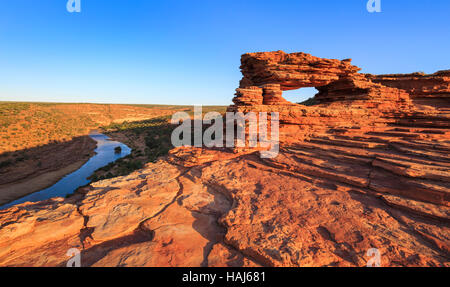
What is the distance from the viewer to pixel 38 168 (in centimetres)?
2541

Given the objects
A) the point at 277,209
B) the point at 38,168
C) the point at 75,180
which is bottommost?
the point at 75,180

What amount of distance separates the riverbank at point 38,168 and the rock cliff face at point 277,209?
20801 millimetres

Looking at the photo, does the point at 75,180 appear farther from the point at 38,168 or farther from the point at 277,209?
the point at 277,209

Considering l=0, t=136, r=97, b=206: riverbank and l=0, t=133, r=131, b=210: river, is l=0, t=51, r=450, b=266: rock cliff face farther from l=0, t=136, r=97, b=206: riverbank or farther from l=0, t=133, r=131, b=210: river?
l=0, t=136, r=97, b=206: riverbank

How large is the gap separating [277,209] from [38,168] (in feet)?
114

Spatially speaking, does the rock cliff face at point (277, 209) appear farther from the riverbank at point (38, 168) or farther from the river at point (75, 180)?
the riverbank at point (38, 168)

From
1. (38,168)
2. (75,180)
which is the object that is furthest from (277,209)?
(38,168)

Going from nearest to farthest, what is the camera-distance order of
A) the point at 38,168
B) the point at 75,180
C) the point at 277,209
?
the point at 277,209 < the point at 75,180 < the point at 38,168

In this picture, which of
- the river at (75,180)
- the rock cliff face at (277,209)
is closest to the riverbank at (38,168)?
the river at (75,180)

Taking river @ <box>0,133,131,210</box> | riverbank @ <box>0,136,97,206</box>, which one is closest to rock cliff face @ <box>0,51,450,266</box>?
river @ <box>0,133,131,210</box>

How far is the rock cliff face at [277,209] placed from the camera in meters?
4.44
